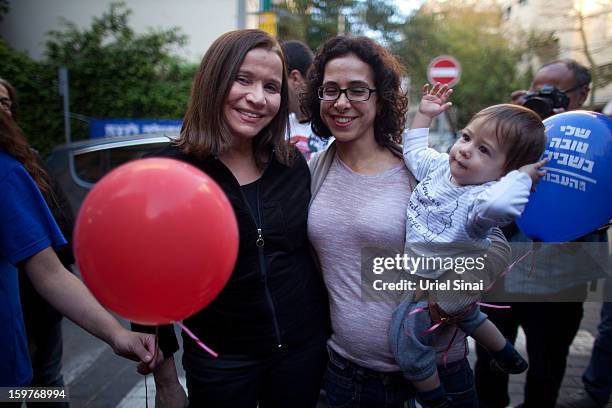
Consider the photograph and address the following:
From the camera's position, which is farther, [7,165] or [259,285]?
[259,285]

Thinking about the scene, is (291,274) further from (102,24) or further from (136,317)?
(102,24)

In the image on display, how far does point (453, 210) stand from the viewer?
157 cm

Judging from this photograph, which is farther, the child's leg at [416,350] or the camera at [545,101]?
the camera at [545,101]

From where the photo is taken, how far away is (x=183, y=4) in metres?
11.8

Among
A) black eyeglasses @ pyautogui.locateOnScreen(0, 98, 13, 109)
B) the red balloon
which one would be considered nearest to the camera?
the red balloon

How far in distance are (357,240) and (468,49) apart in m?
18.1

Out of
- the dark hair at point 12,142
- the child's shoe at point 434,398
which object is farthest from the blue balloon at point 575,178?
the dark hair at point 12,142

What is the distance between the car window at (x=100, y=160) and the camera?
5.02 metres

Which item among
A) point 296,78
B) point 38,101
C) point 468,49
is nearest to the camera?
point 296,78

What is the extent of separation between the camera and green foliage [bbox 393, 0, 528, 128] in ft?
54.9

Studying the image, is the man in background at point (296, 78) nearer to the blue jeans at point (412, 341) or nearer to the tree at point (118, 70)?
the blue jeans at point (412, 341)

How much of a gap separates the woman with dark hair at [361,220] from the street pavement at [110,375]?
5.33 feet

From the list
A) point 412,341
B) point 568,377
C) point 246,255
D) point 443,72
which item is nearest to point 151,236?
point 246,255

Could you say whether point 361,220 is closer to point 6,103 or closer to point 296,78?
point 296,78
